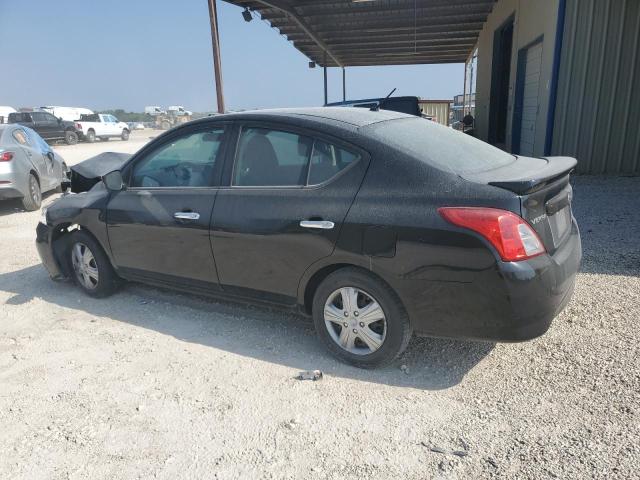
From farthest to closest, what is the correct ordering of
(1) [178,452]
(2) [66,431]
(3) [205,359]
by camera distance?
(3) [205,359], (2) [66,431], (1) [178,452]

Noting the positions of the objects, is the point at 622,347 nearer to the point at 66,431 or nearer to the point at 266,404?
the point at 266,404

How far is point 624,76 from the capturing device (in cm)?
832

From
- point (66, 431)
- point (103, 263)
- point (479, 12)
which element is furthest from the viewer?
point (479, 12)

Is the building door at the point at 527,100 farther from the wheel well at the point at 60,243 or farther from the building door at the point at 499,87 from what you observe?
the wheel well at the point at 60,243

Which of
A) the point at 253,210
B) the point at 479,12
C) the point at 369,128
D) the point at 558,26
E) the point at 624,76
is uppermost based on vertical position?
the point at 479,12

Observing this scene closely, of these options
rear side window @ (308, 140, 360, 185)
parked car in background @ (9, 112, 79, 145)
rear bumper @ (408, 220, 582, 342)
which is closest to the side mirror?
A: rear side window @ (308, 140, 360, 185)

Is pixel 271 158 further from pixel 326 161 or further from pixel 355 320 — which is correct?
pixel 355 320

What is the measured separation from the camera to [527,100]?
37.9ft

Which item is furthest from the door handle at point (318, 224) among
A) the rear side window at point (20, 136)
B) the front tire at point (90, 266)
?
the rear side window at point (20, 136)

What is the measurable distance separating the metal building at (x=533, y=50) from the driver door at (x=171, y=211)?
298 inches

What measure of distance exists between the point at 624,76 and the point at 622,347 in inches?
276

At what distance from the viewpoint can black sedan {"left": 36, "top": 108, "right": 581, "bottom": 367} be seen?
2.65m

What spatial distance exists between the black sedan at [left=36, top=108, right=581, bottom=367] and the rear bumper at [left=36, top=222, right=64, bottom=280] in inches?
30.5

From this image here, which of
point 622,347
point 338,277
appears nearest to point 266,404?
point 338,277
